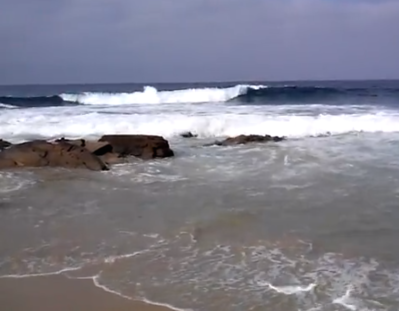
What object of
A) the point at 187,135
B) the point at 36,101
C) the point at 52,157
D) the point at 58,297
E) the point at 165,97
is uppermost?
the point at 165,97

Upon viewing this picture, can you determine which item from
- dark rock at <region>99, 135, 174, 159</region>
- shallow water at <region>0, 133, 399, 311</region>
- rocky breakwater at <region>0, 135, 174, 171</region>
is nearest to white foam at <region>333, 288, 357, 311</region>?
shallow water at <region>0, 133, 399, 311</region>

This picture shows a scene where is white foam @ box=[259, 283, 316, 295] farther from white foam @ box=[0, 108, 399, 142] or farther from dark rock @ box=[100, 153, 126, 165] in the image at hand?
white foam @ box=[0, 108, 399, 142]

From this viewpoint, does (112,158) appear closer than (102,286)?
No

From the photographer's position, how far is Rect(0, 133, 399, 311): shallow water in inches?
173

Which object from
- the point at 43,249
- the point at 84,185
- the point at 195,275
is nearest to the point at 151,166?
the point at 84,185

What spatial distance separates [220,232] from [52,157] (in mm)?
5562

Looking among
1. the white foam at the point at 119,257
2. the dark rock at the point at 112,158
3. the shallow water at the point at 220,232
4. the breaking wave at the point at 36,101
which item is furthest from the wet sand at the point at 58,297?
the breaking wave at the point at 36,101

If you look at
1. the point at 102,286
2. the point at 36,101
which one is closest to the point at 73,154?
the point at 102,286

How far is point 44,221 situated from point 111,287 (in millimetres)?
2323

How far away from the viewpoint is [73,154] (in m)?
10.6

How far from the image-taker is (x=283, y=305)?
4074 millimetres

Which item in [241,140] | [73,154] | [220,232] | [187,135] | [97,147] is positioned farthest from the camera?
[187,135]

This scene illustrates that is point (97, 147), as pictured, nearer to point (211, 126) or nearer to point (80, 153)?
point (80, 153)

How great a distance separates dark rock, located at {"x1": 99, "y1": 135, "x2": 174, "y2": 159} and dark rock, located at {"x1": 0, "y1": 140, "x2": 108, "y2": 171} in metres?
1.17
